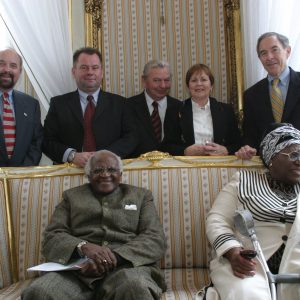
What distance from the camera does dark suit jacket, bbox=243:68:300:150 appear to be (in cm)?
294

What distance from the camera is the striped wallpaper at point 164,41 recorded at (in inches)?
151

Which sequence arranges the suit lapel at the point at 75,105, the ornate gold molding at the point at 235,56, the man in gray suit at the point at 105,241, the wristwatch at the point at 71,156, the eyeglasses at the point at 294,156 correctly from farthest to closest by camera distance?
the ornate gold molding at the point at 235,56, the suit lapel at the point at 75,105, the wristwatch at the point at 71,156, the eyeglasses at the point at 294,156, the man in gray suit at the point at 105,241

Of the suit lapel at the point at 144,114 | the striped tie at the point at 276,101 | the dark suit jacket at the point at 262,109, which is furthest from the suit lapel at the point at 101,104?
the striped tie at the point at 276,101

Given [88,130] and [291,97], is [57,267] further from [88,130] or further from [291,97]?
[291,97]

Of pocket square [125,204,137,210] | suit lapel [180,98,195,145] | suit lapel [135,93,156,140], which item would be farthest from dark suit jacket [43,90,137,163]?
pocket square [125,204,137,210]

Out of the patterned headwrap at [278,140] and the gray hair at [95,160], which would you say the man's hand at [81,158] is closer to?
the gray hair at [95,160]

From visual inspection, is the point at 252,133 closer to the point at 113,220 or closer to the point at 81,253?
the point at 113,220

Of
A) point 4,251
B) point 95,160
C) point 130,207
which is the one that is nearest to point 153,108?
point 95,160

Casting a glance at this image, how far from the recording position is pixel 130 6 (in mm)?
3891

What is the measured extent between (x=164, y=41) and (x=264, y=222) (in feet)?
6.52

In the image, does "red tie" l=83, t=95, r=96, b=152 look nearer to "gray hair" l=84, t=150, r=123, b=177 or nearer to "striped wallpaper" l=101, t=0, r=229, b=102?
"gray hair" l=84, t=150, r=123, b=177

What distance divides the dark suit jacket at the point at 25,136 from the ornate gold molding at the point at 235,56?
151cm

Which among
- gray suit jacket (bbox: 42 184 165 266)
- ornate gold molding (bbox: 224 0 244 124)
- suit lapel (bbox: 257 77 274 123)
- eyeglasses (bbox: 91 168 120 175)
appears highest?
ornate gold molding (bbox: 224 0 244 124)

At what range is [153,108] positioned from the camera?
130 inches
